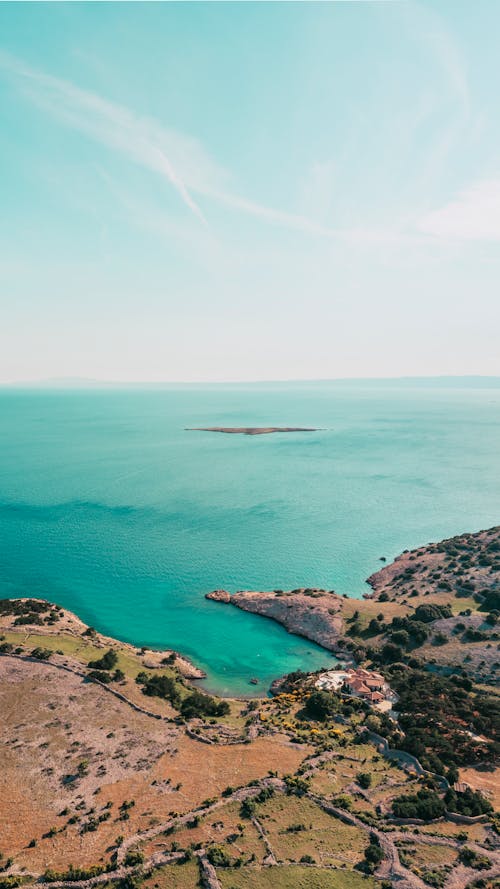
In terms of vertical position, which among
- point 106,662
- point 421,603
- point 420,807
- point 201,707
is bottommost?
point 421,603

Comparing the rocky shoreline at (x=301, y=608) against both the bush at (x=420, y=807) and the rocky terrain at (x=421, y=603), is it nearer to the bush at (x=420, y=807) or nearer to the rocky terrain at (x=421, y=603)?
the rocky terrain at (x=421, y=603)

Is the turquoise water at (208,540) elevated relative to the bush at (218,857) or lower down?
lower down


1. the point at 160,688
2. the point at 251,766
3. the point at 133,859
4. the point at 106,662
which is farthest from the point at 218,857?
the point at 106,662

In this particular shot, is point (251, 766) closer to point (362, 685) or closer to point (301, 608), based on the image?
point (362, 685)

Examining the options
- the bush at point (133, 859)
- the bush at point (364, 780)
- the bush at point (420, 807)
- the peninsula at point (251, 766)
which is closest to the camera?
the bush at point (133, 859)

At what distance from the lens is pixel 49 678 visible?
199 feet

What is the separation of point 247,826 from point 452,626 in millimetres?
56570

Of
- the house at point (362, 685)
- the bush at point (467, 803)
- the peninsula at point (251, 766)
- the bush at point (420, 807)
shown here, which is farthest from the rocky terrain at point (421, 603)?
the bush at point (420, 807)

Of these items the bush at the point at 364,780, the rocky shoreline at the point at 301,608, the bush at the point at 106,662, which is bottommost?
the rocky shoreline at the point at 301,608

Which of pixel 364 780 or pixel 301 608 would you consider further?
pixel 301 608

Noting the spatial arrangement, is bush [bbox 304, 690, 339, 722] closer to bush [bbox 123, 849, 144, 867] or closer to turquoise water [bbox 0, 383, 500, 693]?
turquoise water [bbox 0, 383, 500, 693]

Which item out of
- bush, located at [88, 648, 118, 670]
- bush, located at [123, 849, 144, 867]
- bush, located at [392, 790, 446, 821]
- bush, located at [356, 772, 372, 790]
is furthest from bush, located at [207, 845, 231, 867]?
bush, located at [88, 648, 118, 670]

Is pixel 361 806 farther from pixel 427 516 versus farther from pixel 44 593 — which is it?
pixel 427 516

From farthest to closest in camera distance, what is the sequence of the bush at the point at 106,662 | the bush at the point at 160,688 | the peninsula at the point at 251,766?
the bush at the point at 106,662
the bush at the point at 160,688
the peninsula at the point at 251,766
